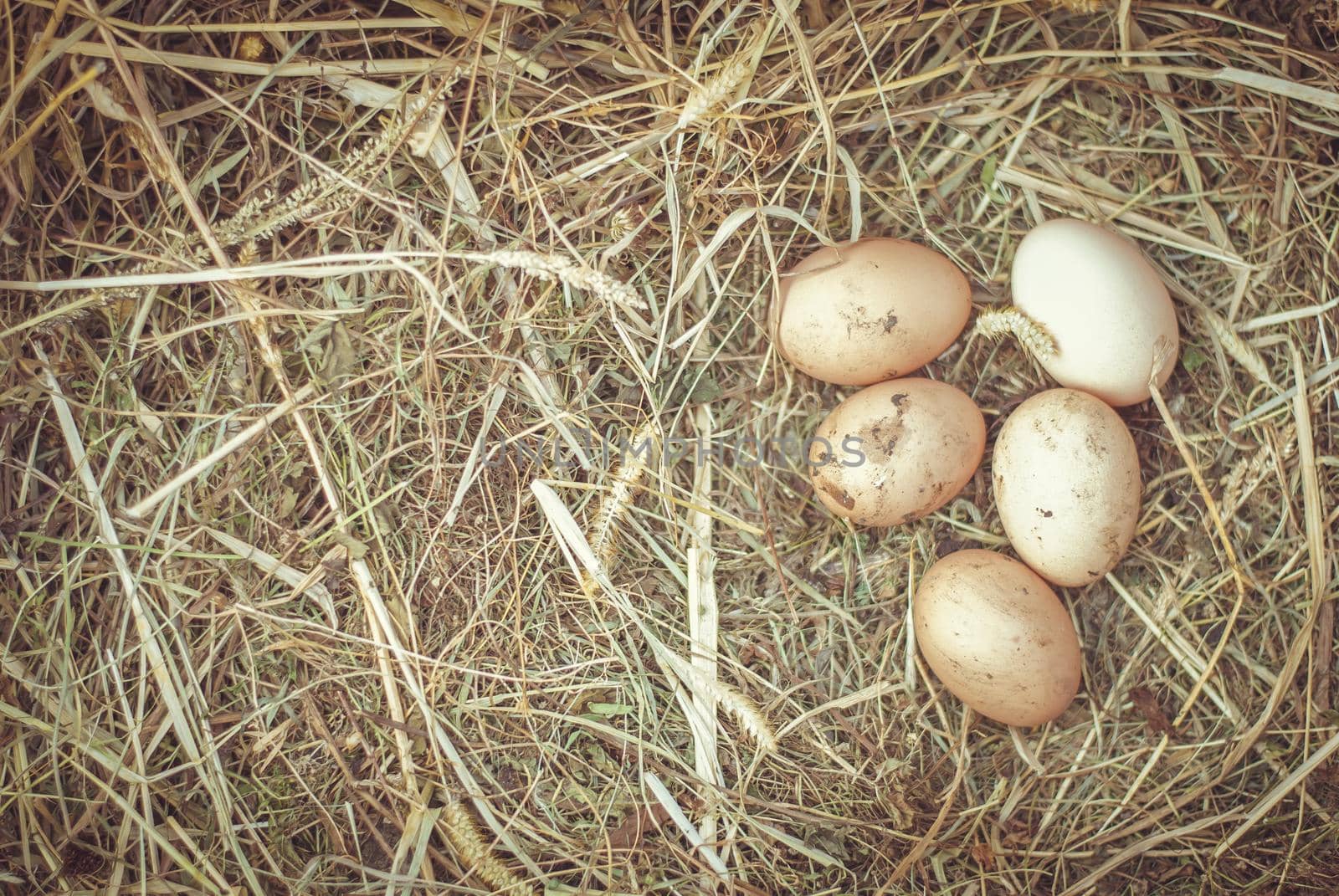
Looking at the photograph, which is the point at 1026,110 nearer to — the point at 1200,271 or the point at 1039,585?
the point at 1200,271

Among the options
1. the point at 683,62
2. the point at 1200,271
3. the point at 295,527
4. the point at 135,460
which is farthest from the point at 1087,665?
the point at 135,460

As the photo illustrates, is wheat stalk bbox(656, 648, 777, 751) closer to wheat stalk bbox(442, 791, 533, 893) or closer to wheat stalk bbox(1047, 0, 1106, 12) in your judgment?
wheat stalk bbox(442, 791, 533, 893)

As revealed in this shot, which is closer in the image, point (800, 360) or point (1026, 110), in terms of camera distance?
point (800, 360)

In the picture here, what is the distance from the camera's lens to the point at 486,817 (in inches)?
62.0

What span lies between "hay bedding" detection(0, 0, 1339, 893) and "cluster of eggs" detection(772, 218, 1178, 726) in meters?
0.14

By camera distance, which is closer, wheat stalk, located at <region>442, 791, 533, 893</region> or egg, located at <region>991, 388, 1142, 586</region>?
egg, located at <region>991, 388, 1142, 586</region>

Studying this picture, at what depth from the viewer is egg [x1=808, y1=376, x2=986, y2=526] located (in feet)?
4.75

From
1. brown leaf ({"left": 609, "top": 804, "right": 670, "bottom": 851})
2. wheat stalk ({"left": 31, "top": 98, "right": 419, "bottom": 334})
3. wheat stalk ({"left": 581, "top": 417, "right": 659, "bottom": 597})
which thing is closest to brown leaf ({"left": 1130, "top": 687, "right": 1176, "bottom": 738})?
brown leaf ({"left": 609, "top": 804, "right": 670, "bottom": 851})

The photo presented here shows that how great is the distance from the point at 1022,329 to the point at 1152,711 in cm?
85

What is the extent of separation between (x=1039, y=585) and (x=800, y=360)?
0.63 metres

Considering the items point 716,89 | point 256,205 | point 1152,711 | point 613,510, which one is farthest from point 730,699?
point 256,205

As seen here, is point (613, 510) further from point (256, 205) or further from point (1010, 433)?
point (256, 205)

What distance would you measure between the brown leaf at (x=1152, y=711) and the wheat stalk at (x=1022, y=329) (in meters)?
0.74

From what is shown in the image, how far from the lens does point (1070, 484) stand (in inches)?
55.9
